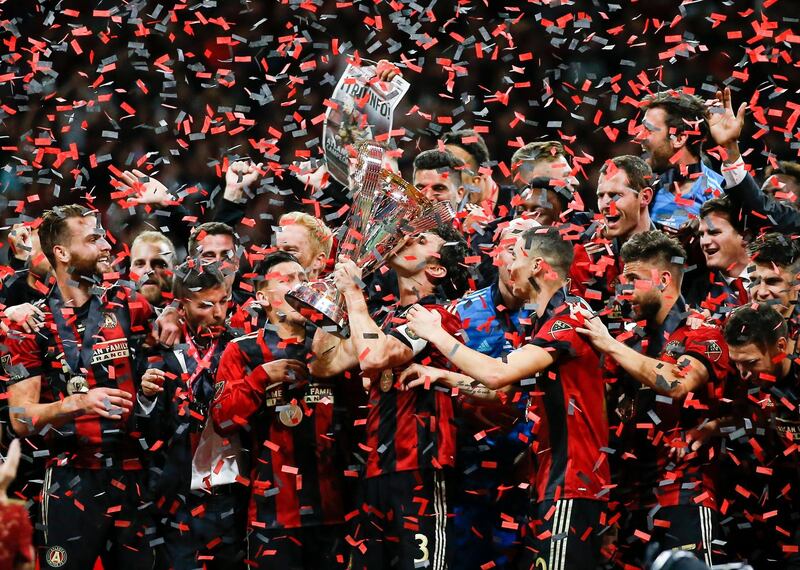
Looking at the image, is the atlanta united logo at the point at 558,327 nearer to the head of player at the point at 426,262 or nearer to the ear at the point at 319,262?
the head of player at the point at 426,262

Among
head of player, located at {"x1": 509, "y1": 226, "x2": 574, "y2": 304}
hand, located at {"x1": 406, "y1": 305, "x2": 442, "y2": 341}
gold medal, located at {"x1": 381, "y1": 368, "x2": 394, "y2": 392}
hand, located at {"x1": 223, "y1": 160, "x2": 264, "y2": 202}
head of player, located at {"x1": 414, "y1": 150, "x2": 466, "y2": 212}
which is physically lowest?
hand, located at {"x1": 223, "y1": 160, "x2": 264, "y2": 202}

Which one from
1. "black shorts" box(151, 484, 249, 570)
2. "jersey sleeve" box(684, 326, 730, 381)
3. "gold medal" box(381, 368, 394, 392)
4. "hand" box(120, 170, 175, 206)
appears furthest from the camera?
"hand" box(120, 170, 175, 206)

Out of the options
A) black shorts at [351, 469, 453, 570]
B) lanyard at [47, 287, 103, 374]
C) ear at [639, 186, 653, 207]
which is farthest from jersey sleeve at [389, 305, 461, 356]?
lanyard at [47, 287, 103, 374]

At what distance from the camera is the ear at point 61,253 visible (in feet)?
19.0

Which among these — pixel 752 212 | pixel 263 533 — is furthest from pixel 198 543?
pixel 752 212

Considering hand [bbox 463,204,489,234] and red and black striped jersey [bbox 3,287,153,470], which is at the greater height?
hand [bbox 463,204,489,234]

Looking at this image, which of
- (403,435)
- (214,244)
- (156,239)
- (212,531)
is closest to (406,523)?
(403,435)

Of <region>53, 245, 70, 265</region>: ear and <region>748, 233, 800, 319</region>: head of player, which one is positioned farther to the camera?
<region>53, 245, 70, 265</region>: ear

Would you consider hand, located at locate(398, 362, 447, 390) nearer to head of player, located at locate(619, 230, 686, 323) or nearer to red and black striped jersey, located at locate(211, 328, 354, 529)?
red and black striped jersey, located at locate(211, 328, 354, 529)

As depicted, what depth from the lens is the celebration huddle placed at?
16.2ft

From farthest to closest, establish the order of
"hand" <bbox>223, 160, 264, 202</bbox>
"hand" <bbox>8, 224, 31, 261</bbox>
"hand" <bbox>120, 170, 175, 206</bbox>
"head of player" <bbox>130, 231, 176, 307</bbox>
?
"hand" <bbox>8, 224, 31, 261</bbox> < "hand" <bbox>120, 170, 175, 206</bbox> < "hand" <bbox>223, 160, 264, 202</bbox> < "head of player" <bbox>130, 231, 176, 307</bbox>

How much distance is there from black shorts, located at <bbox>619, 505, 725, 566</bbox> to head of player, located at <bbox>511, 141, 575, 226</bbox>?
1.49 meters

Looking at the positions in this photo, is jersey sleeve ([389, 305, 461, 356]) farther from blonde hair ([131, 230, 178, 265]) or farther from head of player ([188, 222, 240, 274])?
blonde hair ([131, 230, 178, 265])

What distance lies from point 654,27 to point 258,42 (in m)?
2.37
